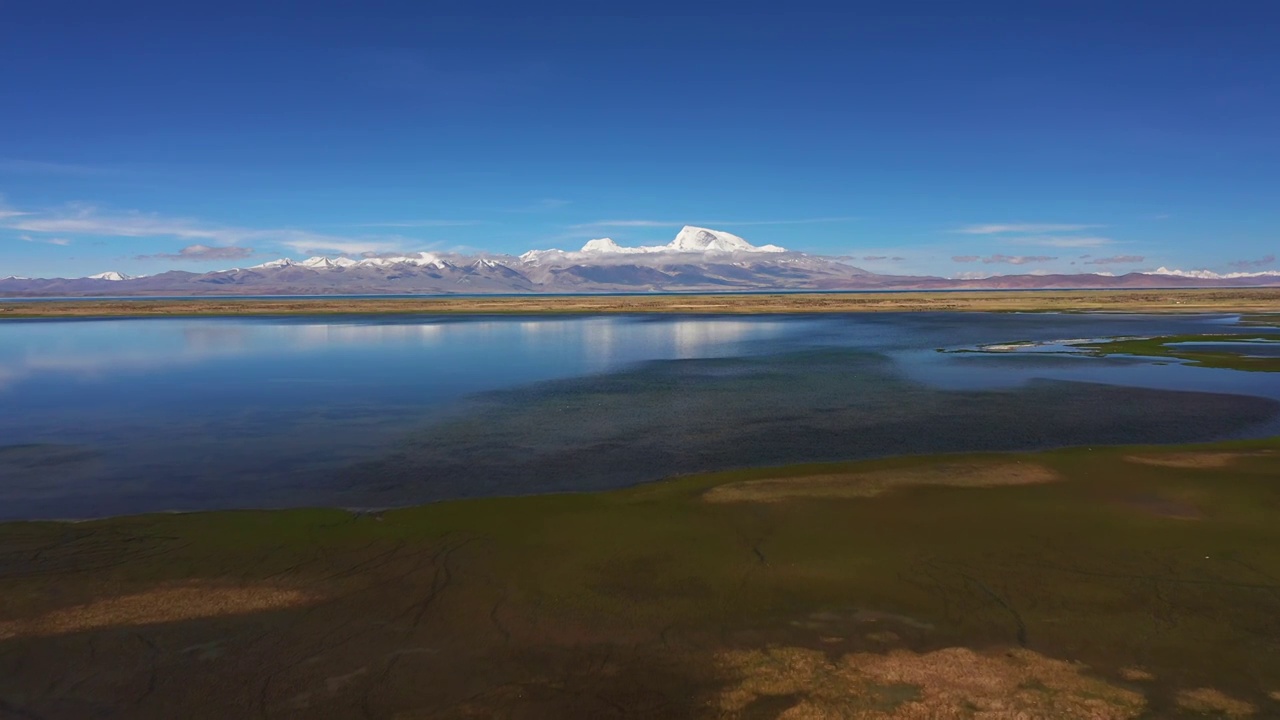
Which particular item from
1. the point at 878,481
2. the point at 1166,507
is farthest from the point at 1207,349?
the point at 878,481

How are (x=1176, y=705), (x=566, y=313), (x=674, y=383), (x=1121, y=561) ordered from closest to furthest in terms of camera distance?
1. (x=1176, y=705)
2. (x=1121, y=561)
3. (x=674, y=383)
4. (x=566, y=313)

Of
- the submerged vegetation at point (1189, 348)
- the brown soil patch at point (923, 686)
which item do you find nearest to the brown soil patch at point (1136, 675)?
the brown soil patch at point (923, 686)

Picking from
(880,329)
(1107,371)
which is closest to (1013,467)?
(1107,371)

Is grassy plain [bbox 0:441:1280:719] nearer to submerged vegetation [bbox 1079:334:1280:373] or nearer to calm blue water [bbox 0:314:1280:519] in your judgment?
calm blue water [bbox 0:314:1280:519]

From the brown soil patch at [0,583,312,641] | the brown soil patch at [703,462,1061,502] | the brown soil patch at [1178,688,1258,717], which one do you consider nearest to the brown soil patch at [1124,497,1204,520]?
the brown soil patch at [703,462,1061,502]

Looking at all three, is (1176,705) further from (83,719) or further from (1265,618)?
(83,719)

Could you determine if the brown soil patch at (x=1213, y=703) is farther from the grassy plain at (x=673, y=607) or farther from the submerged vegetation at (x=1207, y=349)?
the submerged vegetation at (x=1207, y=349)

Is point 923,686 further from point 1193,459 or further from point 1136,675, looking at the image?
point 1193,459
